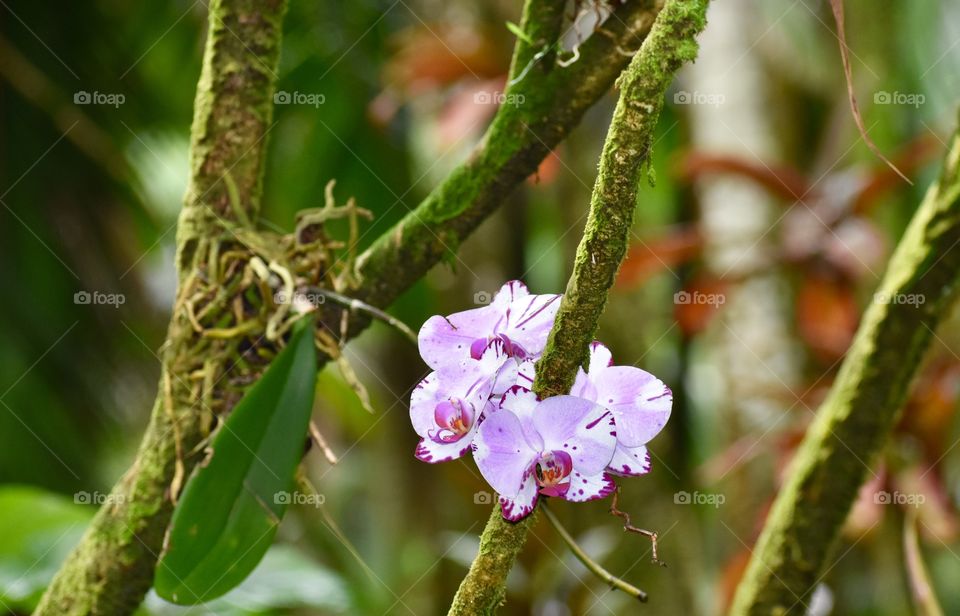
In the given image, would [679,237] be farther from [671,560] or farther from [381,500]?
[381,500]

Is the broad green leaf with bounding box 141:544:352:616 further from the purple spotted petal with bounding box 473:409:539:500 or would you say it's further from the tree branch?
the purple spotted petal with bounding box 473:409:539:500

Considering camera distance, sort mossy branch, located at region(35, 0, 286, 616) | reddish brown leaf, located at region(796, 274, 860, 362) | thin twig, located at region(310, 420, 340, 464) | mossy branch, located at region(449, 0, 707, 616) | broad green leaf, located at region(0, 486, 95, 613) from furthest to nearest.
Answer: reddish brown leaf, located at region(796, 274, 860, 362), broad green leaf, located at region(0, 486, 95, 613), mossy branch, located at region(35, 0, 286, 616), thin twig, located at region(310, 420, 340, 464), mossy branch, located at region(449, 0, 707, 616)

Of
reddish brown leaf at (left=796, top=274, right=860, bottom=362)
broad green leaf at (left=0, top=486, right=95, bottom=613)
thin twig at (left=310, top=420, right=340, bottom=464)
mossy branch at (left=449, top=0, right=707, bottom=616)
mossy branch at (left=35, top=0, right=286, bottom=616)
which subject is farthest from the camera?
reddish brown leaf at (left=796, top=274, right=860, bottom=362)

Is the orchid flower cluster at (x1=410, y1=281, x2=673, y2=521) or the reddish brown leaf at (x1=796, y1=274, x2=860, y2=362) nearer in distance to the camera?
the orchid flower cluster at (x1=410, y1=281, x2=673, y2=521)

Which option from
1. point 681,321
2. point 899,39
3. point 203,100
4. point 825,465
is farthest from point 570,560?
point 203,100

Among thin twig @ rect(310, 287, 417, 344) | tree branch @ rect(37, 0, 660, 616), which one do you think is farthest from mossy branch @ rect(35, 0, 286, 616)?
thin twig @ rect(310, 287, 417, 344)

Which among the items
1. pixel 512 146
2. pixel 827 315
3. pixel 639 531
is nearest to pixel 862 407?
pixel 512 146

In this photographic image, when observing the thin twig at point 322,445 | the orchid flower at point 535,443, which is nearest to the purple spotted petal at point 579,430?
the orchid flower at point 535,443

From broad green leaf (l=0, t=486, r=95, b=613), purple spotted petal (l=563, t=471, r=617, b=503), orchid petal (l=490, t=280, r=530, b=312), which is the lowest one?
broad green leaf (l=0, t=486, r=95, b=613)
